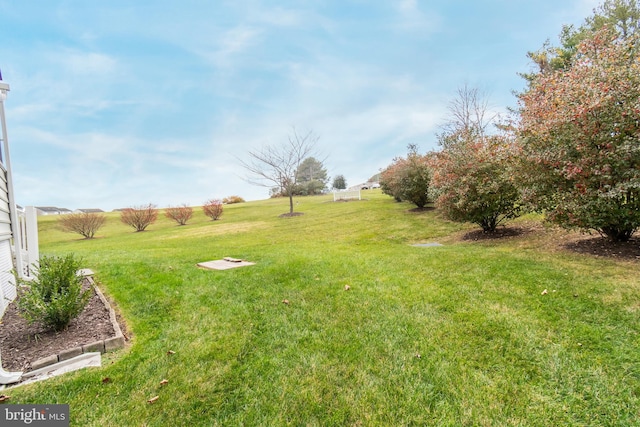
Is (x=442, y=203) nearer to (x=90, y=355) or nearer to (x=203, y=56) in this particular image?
(x=90, y=355)

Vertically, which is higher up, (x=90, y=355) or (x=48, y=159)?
(x=48, y=159)

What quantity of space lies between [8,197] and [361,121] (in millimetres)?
18085

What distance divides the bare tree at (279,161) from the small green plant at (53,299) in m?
16.8

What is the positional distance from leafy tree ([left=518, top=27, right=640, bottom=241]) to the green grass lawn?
3.36ft

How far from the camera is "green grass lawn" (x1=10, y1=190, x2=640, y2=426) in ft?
6.15

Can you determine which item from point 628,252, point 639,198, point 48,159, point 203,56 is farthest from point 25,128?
point 628,252

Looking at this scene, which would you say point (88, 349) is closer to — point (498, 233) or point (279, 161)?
point (498, 233)

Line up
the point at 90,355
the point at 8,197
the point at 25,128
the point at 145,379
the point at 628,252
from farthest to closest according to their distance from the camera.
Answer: the point at 25,128, the point at 628,252, the point at 8,197, the point at 90,355, the point at 145,379

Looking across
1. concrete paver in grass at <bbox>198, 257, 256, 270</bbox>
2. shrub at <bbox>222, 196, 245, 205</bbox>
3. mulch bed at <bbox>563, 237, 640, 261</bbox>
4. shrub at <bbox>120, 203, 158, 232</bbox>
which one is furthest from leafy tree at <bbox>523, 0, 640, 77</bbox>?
shrub at <bbox>222, 196, 245, 205</bbox>

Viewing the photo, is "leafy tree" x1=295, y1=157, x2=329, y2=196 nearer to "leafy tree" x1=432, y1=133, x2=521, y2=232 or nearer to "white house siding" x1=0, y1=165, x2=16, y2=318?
"leafy tree" x1=432, y1=133, x2=521, y2=232

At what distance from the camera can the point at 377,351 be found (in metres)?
2.51

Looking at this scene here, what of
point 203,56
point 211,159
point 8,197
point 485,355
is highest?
point 203,56

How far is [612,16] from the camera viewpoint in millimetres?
14758

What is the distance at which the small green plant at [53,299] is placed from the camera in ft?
9.20
